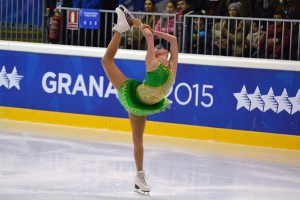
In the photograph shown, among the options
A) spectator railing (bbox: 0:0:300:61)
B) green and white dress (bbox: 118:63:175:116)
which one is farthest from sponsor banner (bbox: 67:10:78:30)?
green and white dress (bbox: 118:63:175:116)

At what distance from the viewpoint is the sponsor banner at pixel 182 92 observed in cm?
1069

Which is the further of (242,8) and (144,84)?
(242,8)

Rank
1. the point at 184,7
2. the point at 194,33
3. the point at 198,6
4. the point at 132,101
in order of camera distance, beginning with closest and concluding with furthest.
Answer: the point at 132,101, the point at 194,33, the point at 184,7, the point at 198,6

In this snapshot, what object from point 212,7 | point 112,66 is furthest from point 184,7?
point 112,66

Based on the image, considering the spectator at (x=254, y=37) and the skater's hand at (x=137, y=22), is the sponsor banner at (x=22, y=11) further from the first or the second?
the skater's hand at (x=137, y=22)

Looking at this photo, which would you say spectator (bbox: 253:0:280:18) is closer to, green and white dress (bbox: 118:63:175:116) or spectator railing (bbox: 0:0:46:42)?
spectator railing (bbox: 0:0:46:42)

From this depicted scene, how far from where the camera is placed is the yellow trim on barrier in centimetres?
1070

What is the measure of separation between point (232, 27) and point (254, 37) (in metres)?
0.36

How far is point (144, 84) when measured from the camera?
7.61 metres

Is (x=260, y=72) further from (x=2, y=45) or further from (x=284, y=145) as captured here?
(x=2, y=45)

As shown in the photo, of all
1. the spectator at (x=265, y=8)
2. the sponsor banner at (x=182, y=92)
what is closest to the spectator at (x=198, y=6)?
the spectator at (x=265, y=8)

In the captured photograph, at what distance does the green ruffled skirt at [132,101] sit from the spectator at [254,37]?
3.99 meters

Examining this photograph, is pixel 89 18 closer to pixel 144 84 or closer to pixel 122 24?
pixel 122 24

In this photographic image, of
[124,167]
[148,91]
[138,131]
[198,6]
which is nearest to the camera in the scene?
[148,91]
